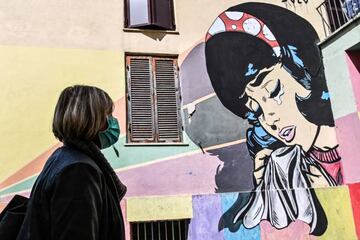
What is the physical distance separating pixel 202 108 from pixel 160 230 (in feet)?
8.00

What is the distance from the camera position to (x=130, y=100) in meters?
8.14

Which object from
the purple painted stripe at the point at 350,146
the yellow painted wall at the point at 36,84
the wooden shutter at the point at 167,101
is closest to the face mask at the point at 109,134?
the yellow painted wall at the point at 36,84

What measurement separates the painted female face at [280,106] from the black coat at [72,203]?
699 centimetres

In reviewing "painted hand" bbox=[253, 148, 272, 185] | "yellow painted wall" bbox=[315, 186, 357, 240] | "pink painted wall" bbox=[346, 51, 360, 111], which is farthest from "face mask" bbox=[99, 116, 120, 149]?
"pink painted wall" bbox=[346, 51, 360, 111]

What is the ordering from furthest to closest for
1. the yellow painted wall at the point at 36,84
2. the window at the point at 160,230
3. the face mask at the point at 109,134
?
1. the window at the point at 160,230
2. the yellow painted wall at the point at 36,84
3. the face mask at the point at 109,134

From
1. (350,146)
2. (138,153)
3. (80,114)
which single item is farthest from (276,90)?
(80,114)

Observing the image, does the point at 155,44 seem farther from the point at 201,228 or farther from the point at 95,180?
the point at 95,180

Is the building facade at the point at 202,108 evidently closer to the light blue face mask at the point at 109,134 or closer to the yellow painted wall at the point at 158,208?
the yellow painted wall at the point at 158,208

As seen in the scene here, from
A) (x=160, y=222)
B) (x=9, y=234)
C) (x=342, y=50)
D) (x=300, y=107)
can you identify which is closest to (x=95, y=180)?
(x=9, y=234)

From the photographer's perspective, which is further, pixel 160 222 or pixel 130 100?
pixel 130 100

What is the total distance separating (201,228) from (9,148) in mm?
3635

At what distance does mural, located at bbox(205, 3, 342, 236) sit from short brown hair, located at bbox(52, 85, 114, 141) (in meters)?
6.28

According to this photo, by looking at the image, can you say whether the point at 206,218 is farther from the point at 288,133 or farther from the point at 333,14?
the point at 333,14

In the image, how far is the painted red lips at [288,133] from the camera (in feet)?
28.2
